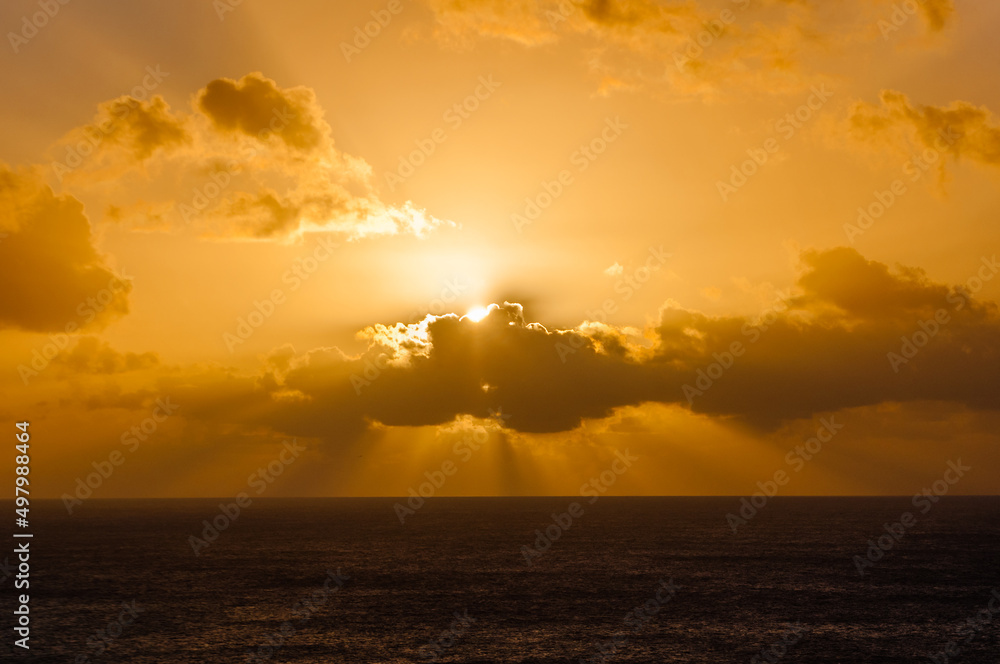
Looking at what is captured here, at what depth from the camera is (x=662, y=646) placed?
228ft

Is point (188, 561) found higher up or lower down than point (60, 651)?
higher up

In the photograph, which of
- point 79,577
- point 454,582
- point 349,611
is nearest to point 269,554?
point 79,577

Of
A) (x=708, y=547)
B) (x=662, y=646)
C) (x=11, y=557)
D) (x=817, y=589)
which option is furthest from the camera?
(x=708, y=547)

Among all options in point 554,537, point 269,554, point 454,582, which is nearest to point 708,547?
point 554,537

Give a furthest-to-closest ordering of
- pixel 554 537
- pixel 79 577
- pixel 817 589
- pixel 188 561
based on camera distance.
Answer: pixel 554 537 → pixel 188 561 → pixel 79 577 → pixel 817 589

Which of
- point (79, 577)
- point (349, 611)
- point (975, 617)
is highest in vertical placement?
point (79, 577)

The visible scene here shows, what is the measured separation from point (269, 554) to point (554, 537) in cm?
6978

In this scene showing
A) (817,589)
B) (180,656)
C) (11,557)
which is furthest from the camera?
(11,557)

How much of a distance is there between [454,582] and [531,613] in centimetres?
2486

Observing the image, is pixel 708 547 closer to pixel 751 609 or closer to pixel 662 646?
pixel 751 609

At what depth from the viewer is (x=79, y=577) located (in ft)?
363

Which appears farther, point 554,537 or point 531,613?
point 554,537

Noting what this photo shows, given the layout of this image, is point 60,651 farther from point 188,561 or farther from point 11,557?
point 11,557

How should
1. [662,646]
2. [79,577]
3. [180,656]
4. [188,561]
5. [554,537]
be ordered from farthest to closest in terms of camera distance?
1. [554,537]
2. [188,561]
3. [79,577]
4. [662,646]
5. [180,656]
